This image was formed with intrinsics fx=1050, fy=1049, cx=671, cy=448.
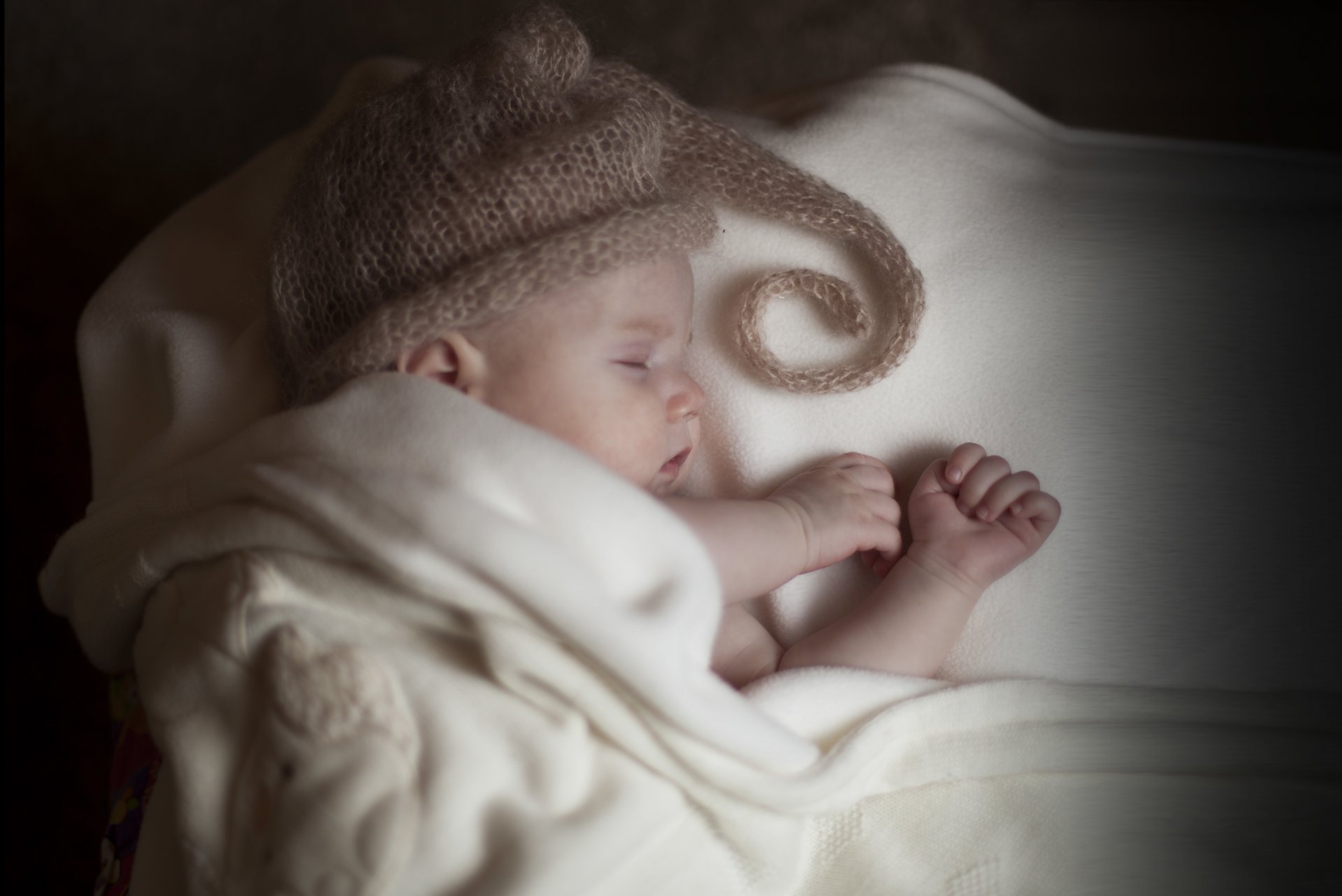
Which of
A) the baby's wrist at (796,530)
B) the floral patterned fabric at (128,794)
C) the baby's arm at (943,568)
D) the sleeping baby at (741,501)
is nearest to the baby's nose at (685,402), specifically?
the sleeping baby at (741,501)

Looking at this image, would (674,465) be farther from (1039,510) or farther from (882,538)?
(1039,510)

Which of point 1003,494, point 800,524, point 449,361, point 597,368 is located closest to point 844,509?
point 800,524

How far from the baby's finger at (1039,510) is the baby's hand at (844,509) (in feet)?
0.36

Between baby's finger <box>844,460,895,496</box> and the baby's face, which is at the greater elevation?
the baby's face

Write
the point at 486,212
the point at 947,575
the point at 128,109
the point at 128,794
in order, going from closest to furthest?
the point at 486,212
the point at 947,575
the point at 128,794
the point at 128,109

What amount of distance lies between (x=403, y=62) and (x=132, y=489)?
60 cm

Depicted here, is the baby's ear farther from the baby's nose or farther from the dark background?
the dark background

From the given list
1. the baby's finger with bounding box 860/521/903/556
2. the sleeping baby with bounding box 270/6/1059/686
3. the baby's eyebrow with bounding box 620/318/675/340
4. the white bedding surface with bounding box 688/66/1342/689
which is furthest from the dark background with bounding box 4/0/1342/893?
the baby's finger with bounding box 860/521/903/556

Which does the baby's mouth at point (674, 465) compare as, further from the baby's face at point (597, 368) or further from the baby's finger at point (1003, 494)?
the baby's finger at point (1003, 494)

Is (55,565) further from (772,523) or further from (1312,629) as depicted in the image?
(1312,629)

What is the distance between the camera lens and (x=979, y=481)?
3.13ft

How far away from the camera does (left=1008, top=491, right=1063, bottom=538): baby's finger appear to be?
95 cm

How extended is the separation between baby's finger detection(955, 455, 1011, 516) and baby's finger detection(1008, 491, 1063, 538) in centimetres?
3

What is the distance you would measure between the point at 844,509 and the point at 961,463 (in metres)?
0.13
